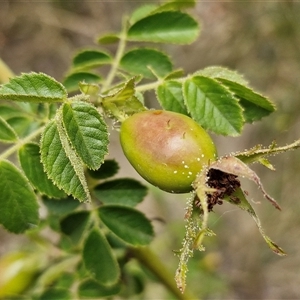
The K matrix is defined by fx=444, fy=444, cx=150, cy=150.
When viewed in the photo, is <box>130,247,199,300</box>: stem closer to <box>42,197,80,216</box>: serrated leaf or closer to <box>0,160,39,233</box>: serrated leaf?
<box>42,197,80,216</box>: serrated leaf

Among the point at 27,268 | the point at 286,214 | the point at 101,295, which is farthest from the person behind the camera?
the point at 286,214

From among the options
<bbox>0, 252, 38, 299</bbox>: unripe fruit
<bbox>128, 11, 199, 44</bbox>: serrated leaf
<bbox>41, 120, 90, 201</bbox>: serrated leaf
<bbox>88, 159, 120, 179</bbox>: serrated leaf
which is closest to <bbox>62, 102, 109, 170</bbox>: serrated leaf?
<bbox>41, 120, 90, 201</bbox>: serrated leaf

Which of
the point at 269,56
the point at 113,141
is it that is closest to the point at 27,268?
the point at 113,141

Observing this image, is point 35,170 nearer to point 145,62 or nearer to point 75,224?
point 75,224

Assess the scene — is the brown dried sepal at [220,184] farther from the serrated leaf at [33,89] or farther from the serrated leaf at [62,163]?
the serrated leaf at [33,89]

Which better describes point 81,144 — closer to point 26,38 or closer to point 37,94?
point 37,94

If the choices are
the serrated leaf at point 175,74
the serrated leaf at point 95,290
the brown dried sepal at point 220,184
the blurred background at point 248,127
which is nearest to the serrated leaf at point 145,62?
the serrated leaf at point 175,74
